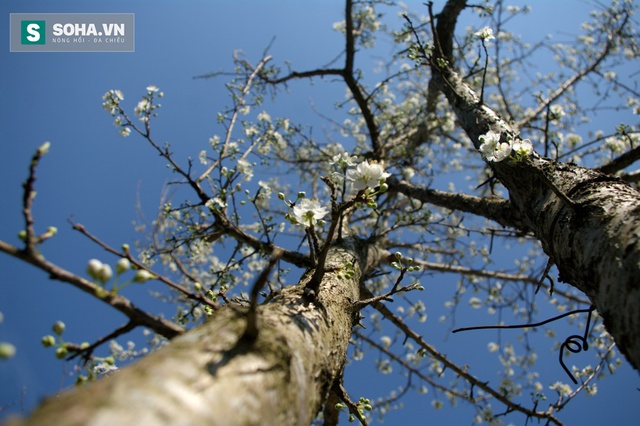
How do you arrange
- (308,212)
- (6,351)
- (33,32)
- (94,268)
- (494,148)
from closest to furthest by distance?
(6,351) → (94,268) → (308,212) → (494,148) → (33,32)

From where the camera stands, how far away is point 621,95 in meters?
5.86

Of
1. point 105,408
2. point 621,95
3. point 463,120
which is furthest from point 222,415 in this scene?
point 621,95

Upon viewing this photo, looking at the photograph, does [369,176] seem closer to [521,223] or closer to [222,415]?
[222,415]

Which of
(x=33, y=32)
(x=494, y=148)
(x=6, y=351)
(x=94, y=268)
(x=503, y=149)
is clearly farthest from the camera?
(x=33, y=32)

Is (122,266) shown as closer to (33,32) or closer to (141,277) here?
(141,277)

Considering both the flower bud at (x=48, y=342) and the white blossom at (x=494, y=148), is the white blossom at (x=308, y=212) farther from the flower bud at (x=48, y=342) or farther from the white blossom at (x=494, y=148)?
the white blossom at (x=494, y=148)

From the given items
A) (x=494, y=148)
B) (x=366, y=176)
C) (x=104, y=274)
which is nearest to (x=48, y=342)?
(x=104, y=274)

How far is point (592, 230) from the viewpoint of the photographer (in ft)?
3.86

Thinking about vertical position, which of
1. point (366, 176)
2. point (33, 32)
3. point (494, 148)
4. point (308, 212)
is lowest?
point (308, 212)

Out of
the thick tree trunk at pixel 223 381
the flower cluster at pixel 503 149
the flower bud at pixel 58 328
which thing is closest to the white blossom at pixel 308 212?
the thick tree trunk at pixel 223 381

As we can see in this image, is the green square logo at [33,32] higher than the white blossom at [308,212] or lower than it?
higher

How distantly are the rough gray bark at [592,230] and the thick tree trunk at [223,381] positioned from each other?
2.55 ft

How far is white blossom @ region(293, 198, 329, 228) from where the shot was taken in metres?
1.16

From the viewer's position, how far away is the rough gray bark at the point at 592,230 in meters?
0.91
